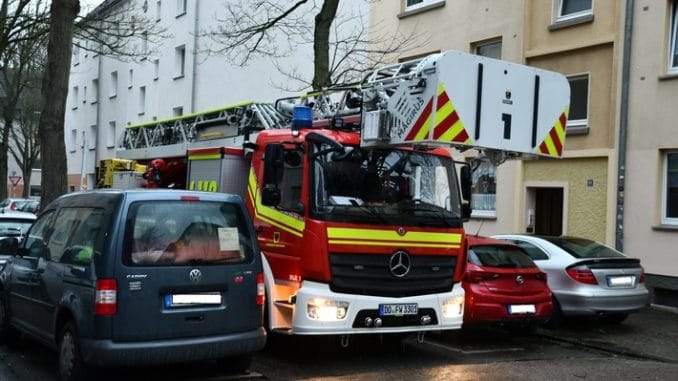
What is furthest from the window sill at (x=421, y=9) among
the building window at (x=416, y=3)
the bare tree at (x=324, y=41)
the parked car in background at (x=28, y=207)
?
the parked car in background at (x=28, y=207)

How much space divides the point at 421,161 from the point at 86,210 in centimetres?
356

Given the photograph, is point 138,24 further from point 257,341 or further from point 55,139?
point 257,341

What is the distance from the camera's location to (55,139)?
44.1 feet

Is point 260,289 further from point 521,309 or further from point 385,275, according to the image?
point 521,309

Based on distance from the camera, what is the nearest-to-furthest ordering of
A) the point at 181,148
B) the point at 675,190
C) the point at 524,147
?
the point at 524,147 → the point at 181,148 → the point at 675,190

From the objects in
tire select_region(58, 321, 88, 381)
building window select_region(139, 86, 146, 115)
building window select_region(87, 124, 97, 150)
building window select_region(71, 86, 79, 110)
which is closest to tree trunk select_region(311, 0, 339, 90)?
tire select_region(58, 321, 88, 381)

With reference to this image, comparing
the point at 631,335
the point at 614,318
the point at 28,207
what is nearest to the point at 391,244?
the point at 631,335

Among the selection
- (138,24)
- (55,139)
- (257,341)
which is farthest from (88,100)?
(257,341)

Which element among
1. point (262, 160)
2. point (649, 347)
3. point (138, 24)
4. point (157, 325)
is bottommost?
point (649, 347)

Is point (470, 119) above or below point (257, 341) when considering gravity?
above

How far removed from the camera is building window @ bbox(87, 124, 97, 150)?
39066mm

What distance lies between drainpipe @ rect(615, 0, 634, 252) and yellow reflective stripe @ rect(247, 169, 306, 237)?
27.3 ft

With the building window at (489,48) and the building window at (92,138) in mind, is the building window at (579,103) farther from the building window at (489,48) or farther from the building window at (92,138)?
the building window at (92,138)

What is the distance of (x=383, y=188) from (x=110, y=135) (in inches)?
1282
